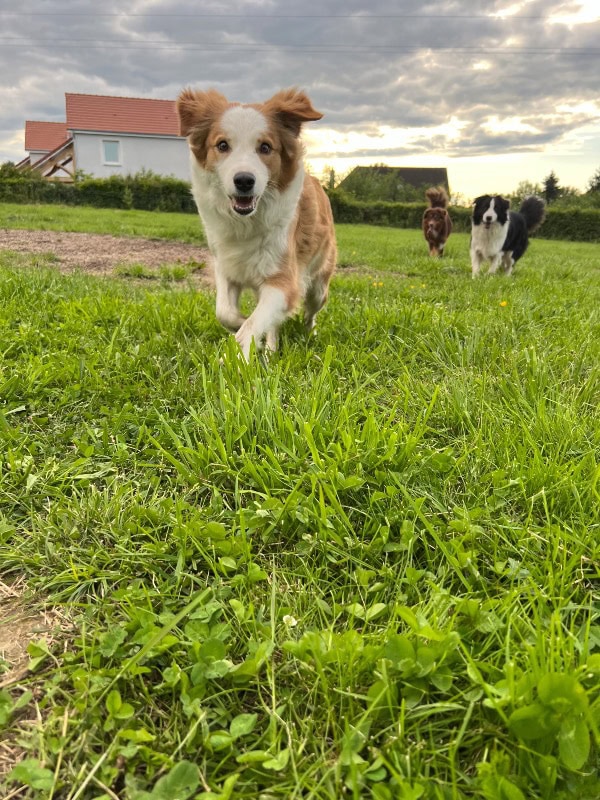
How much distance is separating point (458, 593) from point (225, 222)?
2.77 m

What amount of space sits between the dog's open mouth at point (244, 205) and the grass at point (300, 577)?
3.58 ft

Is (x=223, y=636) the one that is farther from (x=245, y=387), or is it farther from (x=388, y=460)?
(x=245, y=387)

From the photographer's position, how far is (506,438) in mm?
1903

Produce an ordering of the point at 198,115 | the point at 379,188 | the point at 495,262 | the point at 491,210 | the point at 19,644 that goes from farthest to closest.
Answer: the point at 379,188 < the point at 491,210 < the point at 495,262 < the point at 198,115 < the point at 19,644

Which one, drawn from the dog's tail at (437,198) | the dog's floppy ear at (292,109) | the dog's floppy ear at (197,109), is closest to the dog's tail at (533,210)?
the dog's tail at (437,198)

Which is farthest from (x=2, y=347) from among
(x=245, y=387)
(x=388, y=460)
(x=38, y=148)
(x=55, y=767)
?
(x=38, y=148)

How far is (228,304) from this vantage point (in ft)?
11.3

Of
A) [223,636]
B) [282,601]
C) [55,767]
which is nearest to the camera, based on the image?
[55,767]

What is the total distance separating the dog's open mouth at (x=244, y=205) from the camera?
3168 mm

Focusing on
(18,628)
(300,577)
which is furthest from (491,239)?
(18,628)

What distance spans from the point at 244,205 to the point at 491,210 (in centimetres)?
777

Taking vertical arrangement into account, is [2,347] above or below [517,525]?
above

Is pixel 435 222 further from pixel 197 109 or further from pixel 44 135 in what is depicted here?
pixel 44 135

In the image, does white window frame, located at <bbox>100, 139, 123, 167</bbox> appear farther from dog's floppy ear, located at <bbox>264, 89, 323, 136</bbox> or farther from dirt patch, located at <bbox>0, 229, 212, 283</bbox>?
dog's floppy ear, located at <bbox>264, 89, 323, 136</bbox>
